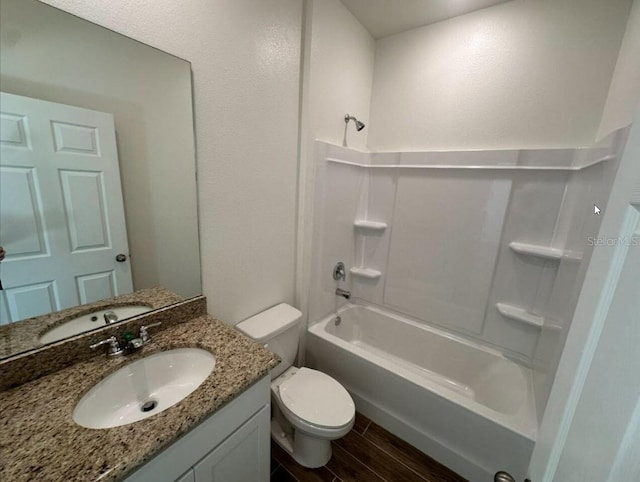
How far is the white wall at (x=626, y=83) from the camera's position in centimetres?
95

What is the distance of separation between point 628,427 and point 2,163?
1.46m

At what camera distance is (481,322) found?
179cm

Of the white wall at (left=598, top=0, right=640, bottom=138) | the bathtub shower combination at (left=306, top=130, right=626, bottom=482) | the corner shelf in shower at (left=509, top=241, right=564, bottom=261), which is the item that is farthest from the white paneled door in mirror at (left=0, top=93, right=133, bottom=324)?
the corner shelf in shower at (left=509, top=241, right=564, bottom=261)

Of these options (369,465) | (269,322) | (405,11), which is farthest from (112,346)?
Result: (405,11)

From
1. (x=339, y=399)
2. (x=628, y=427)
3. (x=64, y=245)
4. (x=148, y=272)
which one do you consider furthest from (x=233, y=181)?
(x=628, y=427)

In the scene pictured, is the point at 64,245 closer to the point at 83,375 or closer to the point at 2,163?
the point at 2,163

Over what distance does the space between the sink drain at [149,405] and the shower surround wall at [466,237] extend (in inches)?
43.4

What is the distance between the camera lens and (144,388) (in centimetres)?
94

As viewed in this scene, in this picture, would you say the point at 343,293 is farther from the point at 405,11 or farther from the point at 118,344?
the point at 405,11

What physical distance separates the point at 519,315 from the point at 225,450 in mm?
1775

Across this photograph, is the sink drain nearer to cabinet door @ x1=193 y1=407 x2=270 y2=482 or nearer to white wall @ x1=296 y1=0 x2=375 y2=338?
cabinet door @ x1=193 y1=407 x2=270 y2=482

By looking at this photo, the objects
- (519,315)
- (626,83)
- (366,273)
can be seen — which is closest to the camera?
(626,83)

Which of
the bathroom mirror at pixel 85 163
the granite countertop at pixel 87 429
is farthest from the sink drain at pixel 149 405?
the bathroom mirror at pixel 85 163

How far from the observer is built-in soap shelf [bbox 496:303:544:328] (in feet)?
5.13
